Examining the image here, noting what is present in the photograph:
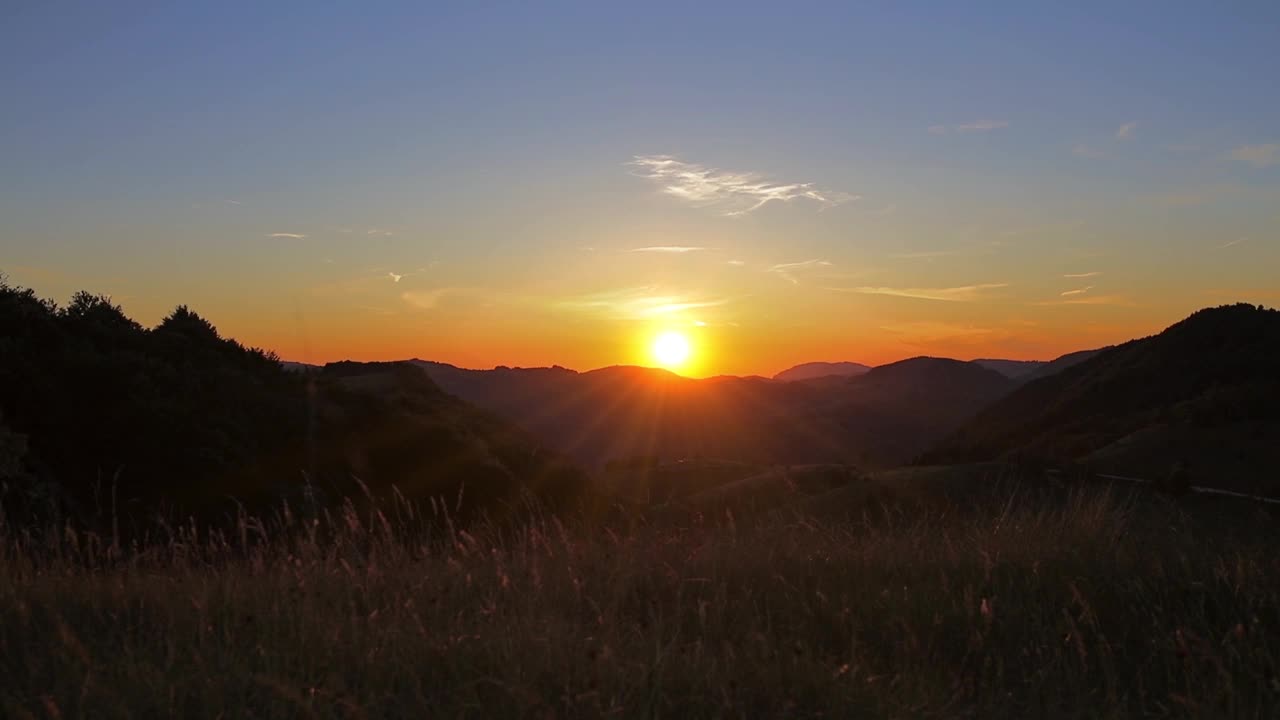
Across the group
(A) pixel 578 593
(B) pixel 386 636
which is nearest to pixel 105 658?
(B) pixel 386 636

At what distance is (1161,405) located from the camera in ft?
157

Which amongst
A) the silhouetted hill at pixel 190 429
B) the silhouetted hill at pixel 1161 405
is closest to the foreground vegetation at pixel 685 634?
the silhouetted hill at pixel 190 429

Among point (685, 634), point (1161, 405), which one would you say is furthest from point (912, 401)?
point (685, 634)

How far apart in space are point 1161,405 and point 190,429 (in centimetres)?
4876

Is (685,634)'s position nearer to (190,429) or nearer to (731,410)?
(190,429)

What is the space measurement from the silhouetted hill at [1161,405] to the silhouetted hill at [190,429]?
2055cm

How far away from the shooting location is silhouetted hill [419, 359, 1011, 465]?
76.6 metres

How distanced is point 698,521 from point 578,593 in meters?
3.93

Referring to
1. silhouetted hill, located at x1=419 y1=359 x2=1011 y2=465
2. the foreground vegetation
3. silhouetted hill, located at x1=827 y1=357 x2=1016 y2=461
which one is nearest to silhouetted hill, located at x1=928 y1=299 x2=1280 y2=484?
silhouetted hill, located at x1=419 y1=359 x2=1011 y2=465

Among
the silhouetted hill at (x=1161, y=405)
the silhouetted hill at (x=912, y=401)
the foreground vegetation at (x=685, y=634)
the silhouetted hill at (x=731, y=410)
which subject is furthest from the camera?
the silhouetted hill at (x=912, y=401)

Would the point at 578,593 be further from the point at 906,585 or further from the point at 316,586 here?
the point at 906,585

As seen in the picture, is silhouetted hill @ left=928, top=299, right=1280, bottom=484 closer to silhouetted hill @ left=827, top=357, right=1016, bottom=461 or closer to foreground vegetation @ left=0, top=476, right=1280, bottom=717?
silhouetted hill @ left=827, top=357, right=1016, bottom=461

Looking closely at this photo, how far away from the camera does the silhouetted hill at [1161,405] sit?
95.5 ft

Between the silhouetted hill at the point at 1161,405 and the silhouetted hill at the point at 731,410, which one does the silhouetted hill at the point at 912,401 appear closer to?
the silhouetted hill at the point at 731,410
